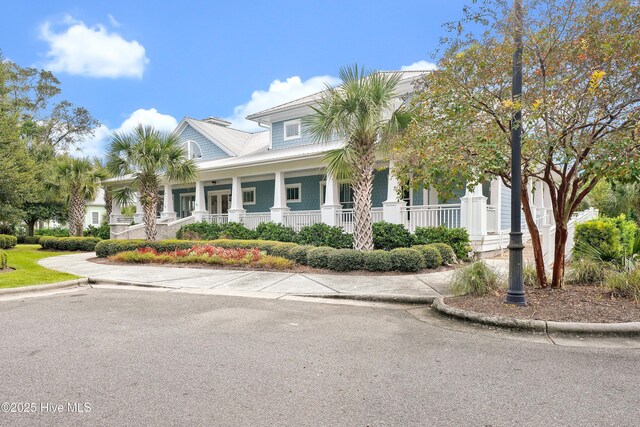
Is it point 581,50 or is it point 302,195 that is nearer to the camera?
point 581,50

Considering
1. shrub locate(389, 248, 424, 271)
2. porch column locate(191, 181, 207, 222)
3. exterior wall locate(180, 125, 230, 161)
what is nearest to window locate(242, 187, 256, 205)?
porch column locate(191, 181, 207, 222)

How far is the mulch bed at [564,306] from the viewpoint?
5441 millimetres

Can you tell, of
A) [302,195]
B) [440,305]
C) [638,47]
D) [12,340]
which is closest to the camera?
[12,340]

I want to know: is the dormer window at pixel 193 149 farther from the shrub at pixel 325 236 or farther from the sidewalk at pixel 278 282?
the sidewalk at pixel 278 282

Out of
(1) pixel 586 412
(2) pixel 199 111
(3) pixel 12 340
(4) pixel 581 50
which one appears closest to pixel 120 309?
(3) pixel 12 340

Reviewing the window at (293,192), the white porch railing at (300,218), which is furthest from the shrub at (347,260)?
the window at (293,192)

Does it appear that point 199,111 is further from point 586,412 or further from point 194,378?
point 586,412

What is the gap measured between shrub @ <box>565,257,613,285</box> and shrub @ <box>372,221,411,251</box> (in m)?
5.49

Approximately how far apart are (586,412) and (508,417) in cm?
65

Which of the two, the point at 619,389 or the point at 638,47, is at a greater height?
the point at 638,47

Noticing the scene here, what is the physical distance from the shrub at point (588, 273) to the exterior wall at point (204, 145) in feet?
60.9

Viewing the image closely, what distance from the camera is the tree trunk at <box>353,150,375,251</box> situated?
37.0ft

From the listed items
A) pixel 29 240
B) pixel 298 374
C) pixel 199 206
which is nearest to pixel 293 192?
pixel 199 206

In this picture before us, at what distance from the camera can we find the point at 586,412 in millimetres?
3014
